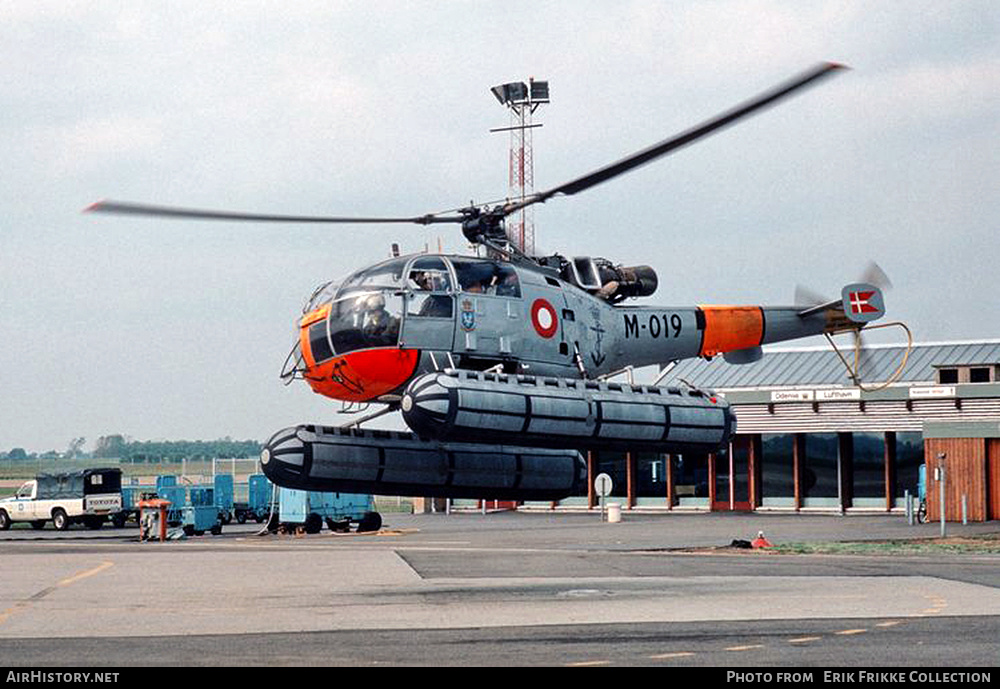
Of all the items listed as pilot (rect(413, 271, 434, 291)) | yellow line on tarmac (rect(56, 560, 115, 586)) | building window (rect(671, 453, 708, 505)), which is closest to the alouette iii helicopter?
pilot (rect(413, 271, 434, 291))

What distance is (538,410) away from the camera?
66.7ft

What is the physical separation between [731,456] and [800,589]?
37.2 m

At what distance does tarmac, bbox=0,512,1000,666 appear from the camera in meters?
15.0

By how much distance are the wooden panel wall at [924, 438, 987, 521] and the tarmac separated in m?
8.87

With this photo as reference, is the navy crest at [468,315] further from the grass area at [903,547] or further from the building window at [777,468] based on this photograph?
the building window at [777,468]

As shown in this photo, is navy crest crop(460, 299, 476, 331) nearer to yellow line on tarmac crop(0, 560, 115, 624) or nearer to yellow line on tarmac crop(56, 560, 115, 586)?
yellow line on tarmac crop(0, 560, 115, 624)

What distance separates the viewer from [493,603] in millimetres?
20719

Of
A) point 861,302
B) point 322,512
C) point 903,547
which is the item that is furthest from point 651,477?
point 861,302

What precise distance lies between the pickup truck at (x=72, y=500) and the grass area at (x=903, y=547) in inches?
1108

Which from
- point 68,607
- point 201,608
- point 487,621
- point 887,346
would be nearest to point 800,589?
point 487,621

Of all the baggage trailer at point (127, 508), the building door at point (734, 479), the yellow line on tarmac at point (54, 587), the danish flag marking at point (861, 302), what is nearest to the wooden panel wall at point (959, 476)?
the building door at point (734, 479)

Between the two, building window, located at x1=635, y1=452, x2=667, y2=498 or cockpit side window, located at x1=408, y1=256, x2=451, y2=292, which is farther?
building window, located at x1=635, y1=452, x2=667, y2=498

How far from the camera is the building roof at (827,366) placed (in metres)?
60.6

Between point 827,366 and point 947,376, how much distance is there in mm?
9440
